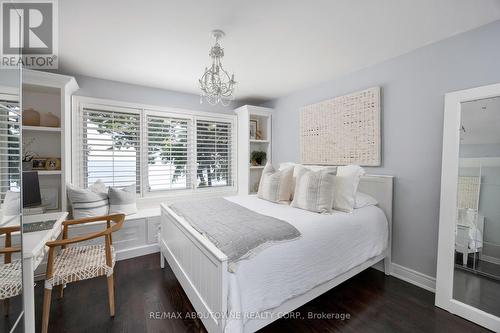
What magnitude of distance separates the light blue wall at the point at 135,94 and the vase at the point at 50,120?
567mm

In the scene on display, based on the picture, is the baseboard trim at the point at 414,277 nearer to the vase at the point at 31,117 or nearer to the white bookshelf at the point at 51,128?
the white bookshelf at the point at 51,128

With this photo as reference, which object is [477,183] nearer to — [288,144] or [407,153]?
[407,153]

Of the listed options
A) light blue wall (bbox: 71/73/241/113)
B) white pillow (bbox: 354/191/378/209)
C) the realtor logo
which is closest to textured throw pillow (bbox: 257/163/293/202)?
white pillow (bbox: 354/191/378/209)

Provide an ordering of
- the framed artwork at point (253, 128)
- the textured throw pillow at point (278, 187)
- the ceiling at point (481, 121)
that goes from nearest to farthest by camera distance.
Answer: the ceiling at point (481, 121)
the textured throw pillow at point (278, 187)
the framed artwork at point (253, 128)

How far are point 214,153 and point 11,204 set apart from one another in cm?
298

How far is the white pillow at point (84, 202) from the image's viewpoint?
8.38 ft

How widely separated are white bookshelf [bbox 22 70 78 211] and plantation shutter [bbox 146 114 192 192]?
1.01 metres

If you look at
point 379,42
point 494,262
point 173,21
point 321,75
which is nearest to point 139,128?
point 173,21

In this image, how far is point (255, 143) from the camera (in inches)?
172

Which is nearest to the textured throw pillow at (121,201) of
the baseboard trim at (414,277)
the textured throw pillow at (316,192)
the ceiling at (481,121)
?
the textured throw pillow at (316,192)

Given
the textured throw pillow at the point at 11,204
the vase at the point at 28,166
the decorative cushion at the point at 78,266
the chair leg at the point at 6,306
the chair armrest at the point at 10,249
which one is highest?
the vase at the point at 28,166

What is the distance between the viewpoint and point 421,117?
2.21 metres

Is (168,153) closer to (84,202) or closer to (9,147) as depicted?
(84,202)

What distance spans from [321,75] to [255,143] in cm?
182
